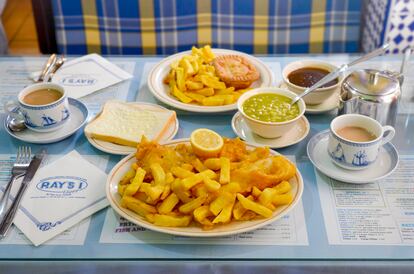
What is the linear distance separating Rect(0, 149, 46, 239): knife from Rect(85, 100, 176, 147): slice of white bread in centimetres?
13

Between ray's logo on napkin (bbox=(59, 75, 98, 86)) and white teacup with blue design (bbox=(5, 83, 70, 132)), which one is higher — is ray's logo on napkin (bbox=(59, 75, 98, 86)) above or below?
below

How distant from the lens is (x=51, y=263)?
3.19ft

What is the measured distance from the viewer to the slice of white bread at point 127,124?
1265mm

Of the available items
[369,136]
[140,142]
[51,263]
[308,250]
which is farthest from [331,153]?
[51,263]

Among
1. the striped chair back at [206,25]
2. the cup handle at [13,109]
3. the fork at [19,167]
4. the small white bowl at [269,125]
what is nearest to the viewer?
the fork at [19,167]

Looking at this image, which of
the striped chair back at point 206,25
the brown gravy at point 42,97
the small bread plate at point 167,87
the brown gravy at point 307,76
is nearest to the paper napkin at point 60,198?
the brown gravy at point 42,97

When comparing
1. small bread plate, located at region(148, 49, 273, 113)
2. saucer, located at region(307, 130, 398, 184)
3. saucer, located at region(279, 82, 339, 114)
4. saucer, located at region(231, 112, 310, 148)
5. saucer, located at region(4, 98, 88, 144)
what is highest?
small bread plate, located at region(148, 49, 273, 113)

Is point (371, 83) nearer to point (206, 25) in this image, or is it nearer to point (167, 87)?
point (167, 87)

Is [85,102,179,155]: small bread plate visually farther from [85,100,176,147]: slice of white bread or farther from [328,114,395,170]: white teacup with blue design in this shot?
[328,114,395,170]: white teacup with blue design

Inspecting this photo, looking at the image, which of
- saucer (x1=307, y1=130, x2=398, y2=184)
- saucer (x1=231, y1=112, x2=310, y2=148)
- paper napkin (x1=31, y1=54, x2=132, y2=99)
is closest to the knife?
paper napkin (x1=31, y1=54, x2=132, y2=99)

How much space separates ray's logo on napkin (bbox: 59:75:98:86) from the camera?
1.54 metres

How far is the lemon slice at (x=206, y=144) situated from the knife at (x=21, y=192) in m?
0.37

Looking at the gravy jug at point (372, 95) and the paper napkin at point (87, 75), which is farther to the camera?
the paper napkin at point (87, 75)

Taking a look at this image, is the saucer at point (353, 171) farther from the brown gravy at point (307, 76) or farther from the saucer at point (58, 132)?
the saucer at point (58, 132)
